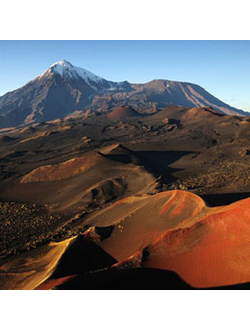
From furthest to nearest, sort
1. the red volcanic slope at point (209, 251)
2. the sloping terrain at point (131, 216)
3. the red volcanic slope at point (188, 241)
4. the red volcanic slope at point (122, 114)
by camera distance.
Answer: the red volcanic slope at point (122, 114) < the sloping terrain at point (131, 216) < the red volcanic slope at point (188, 241) < the red volcanic slope at point (209, 251)

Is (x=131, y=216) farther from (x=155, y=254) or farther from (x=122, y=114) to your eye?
(x=122, y=114)

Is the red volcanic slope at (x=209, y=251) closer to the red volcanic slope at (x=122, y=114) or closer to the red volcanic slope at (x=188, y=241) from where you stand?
the red volcanic slope at (x=188, y=241)

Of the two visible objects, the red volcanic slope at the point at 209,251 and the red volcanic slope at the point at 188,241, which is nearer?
the red volcanic slope at the point at 209,251

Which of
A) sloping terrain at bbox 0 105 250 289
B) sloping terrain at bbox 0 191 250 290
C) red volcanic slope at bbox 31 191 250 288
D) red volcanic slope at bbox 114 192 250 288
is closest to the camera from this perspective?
sloping terrain at bbox 0 191 250 290

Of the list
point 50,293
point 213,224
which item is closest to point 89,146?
point 213,224

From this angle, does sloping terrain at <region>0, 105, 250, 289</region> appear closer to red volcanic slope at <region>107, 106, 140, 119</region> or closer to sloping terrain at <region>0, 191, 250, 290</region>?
sloping terrain at <region>0, 191, 250, 290</region>

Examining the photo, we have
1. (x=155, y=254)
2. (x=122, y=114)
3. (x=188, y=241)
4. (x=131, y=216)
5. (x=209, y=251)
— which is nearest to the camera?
(x=209, y=251)

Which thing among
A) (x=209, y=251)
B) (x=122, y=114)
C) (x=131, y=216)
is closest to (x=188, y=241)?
(x=209, y=251)

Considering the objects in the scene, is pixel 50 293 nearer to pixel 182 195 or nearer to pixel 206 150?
pixel 182 195

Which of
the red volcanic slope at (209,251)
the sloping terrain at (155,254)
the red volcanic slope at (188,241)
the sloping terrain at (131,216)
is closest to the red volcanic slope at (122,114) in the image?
the sloping terrain at (131,216)

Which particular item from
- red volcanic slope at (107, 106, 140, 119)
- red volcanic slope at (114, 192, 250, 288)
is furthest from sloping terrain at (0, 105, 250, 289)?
red volcanic slope at (107, 106, 140, 119)

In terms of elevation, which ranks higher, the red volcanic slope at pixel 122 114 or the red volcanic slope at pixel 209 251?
the red volcanic slope at pixel 122 114
